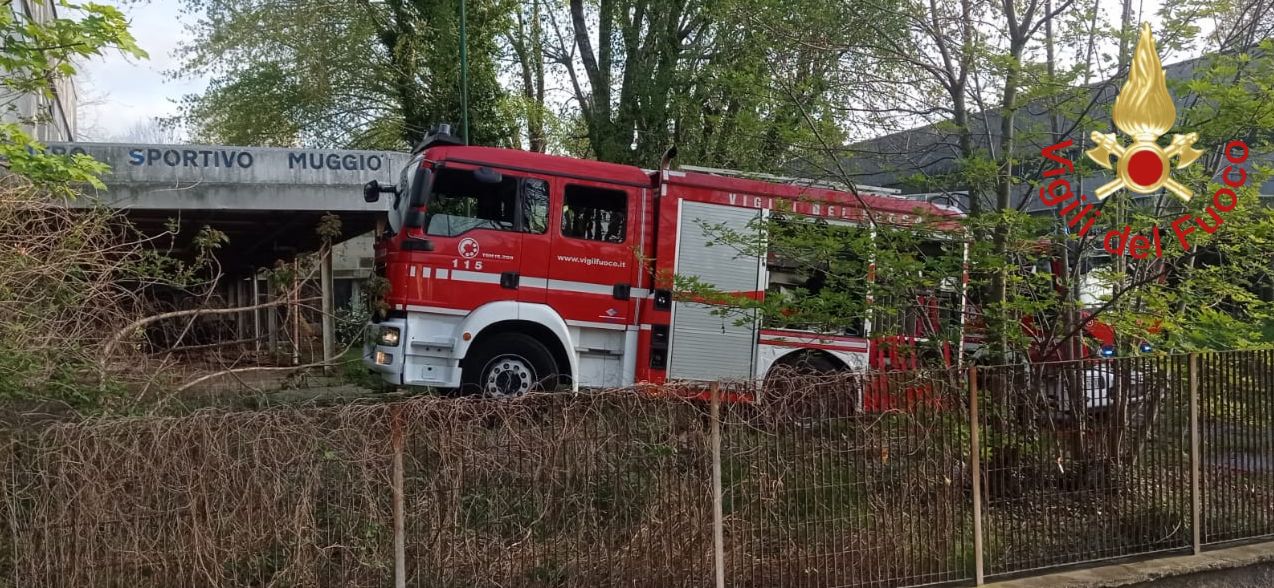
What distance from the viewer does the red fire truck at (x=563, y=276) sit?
8336 millimetres

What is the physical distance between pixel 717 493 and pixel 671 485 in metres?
0.27

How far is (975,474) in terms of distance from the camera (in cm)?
513

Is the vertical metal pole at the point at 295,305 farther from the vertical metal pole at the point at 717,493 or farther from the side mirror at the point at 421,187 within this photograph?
the vertical metal pole at the point at 717,493

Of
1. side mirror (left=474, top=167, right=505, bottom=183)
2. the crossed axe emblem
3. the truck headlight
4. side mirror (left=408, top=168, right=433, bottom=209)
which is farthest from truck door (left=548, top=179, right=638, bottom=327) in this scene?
the crossed axe emblem

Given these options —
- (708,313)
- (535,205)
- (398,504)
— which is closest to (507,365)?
(535,205)

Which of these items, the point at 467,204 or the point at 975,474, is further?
the point at 467,204

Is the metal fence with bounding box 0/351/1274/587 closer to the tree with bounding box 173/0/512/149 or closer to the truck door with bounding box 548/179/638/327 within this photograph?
the truck door with bounding box 548/179/638/327

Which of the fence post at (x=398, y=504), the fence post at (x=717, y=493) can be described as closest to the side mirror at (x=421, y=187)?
the fence post at (x=398, y=504)

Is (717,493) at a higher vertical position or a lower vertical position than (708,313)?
lower

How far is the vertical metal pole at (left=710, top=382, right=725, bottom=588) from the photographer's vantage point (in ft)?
15.4

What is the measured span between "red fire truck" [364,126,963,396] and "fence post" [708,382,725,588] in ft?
11.0

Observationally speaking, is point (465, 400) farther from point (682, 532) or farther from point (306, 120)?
point (306, 120)

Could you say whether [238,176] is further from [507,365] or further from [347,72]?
[347,72]

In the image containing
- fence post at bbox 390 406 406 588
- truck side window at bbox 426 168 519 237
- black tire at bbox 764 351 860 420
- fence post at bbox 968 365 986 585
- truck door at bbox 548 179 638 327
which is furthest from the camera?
truck door at bbox 548 179 638 327
